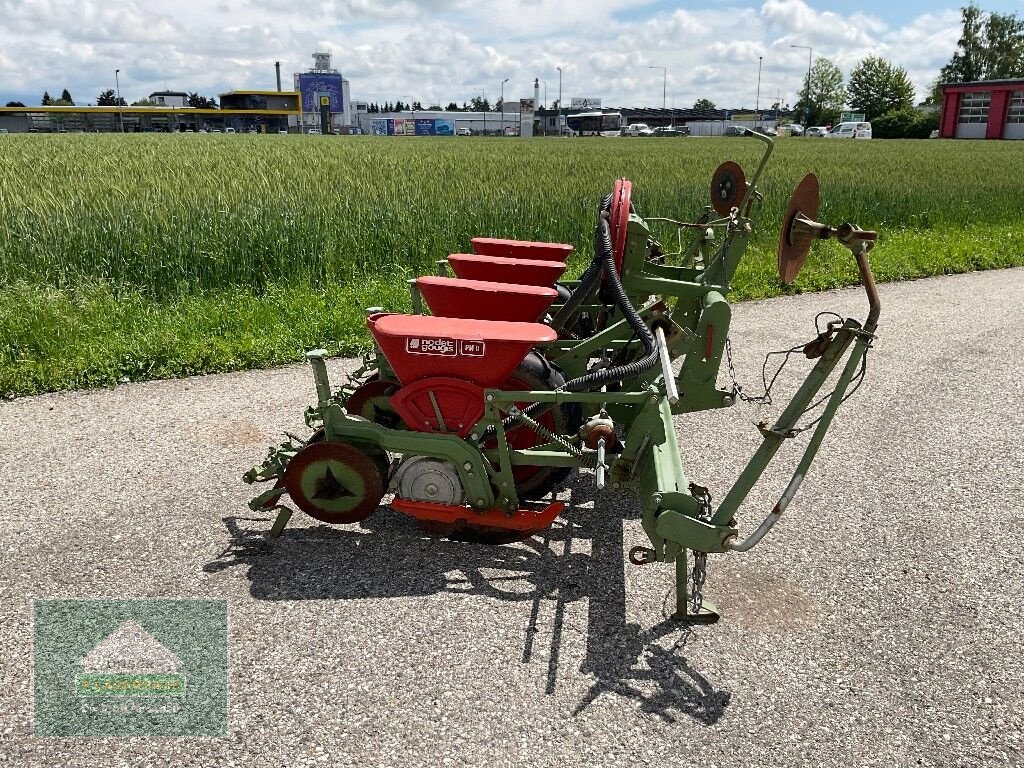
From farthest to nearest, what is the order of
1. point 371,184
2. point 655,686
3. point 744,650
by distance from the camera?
1. point 371,184
2. point 744,650
3. point 655,686

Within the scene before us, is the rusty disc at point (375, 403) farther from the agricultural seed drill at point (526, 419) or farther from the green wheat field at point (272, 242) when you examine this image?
the green wheat field at point (272, 242)

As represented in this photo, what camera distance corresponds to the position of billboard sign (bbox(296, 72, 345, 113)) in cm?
9675

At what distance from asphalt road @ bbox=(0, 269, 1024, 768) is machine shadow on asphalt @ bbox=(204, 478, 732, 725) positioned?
0.01 m

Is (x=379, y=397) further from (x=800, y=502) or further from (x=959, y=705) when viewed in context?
(x=959, y=705)

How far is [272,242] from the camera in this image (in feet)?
26.4

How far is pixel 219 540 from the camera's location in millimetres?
3693

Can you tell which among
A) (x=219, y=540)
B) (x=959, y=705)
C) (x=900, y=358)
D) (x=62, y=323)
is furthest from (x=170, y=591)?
(x=900, y=358)

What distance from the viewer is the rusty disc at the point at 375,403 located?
12.7 ft

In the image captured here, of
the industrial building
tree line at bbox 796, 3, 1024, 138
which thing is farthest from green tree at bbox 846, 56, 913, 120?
the industrial building

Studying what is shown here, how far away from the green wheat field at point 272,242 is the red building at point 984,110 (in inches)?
1972

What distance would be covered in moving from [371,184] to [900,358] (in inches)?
304

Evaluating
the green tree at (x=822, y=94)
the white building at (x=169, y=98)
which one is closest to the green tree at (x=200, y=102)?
the white building at (x=169, y=98)

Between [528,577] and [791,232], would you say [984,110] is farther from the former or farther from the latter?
[528,577]

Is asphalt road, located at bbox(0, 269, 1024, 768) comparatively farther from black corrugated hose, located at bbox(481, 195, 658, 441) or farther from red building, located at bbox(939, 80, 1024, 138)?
red building, located at bbox(939, 80, 1024, 138)
